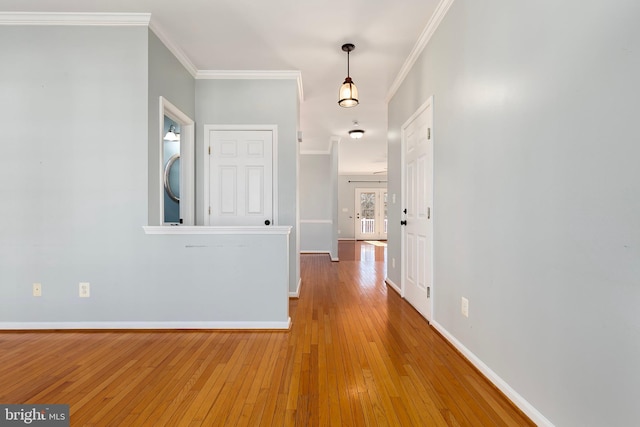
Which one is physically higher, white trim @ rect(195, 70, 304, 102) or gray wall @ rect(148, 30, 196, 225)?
white trim @ rect(195, 70, 304, 102)

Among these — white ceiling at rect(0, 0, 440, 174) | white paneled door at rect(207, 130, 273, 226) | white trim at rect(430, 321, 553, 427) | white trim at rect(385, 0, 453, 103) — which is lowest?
white trim at rect(430, 321, 553, 427)

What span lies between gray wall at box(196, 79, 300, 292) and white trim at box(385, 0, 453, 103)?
4.32 ft

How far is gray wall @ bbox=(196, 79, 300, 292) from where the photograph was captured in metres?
3.67

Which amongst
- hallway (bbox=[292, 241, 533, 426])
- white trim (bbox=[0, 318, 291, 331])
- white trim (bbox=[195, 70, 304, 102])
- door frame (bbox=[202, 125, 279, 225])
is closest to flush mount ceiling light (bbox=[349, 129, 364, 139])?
white trim (bbox=[195, 70, 304, 102])

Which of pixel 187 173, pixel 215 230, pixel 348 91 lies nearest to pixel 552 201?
pixel 348 91

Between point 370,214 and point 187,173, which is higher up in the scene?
point 187,173

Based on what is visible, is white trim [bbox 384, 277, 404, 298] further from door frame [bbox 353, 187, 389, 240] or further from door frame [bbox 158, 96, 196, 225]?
door frame [bbox 353, 187, 389, 240]

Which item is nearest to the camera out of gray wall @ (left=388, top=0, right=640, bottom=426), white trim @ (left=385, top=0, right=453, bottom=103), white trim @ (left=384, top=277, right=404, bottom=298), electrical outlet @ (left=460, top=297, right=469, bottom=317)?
gray wall @ (left=388, top=0, right=640, bottom=426)

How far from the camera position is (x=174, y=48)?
10.2 ft

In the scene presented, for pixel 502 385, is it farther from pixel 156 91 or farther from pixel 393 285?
pixel 156 91

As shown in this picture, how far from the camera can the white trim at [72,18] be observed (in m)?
2.61

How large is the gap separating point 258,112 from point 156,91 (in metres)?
1.15

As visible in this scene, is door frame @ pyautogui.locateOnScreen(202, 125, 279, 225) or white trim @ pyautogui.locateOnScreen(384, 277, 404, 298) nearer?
door frame @ pyautogui.locateOnScreen(202, 125, 279, 225)

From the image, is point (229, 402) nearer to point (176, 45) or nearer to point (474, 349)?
point (474, 349)
